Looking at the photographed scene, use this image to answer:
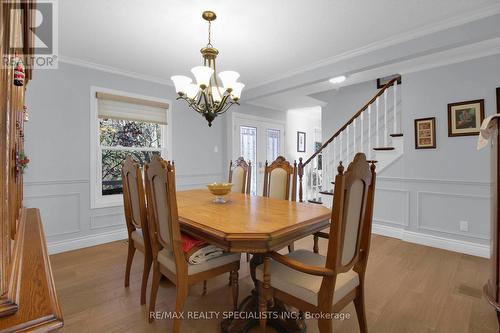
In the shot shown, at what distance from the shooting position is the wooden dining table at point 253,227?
132 cm

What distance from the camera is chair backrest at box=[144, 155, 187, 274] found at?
4.68ft

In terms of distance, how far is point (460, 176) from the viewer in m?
2.99

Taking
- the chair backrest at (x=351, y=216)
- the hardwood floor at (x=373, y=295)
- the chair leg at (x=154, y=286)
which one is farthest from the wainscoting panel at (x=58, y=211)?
the chair backrest at (x=351, y=216)

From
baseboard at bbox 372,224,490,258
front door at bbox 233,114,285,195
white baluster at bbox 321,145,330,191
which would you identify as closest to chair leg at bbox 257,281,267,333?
baseboard at bbox 372,224,490,258

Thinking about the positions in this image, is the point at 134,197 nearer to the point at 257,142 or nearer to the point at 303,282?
the point at 303,282

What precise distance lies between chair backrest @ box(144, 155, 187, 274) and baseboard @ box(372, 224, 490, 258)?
10.2 ft

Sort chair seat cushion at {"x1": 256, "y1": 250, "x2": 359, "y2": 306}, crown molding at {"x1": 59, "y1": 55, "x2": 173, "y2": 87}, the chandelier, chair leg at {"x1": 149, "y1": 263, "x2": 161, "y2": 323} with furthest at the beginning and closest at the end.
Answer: crown molding at {"x1": 59, "y1": 55, "x2": 173, "y2": 87} → the chandelier → chair leg at {"x1": 149, "y1": 263, "x2": 161, "y2": 323} → chair seat cushion at {"x1": 256, "y1": 250, "x2": 359, "y2": 306}

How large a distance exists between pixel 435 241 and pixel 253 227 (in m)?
2.93

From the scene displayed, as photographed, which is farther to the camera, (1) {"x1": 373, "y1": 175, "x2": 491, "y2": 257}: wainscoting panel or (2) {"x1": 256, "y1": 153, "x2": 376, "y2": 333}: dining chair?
(1) {"x1": 373, "y1": 175, "x2": 491, "y2": 257}: wainscoting panel

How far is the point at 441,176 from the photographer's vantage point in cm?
312

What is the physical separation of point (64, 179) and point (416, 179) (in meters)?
4.43

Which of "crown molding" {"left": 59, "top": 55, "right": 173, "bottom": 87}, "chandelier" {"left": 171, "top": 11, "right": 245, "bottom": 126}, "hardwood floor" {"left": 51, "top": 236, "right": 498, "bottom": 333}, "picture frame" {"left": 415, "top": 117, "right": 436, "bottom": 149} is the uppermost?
"crown molding" {"left": 59, "top": 55, "right": 173, "bottom": 87}

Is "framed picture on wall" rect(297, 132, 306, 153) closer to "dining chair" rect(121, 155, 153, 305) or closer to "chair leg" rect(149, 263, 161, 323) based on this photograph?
"dining chair" rect(121, 155, 153, 305)

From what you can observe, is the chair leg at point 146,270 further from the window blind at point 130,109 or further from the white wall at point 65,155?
the window blind at point 130,109
